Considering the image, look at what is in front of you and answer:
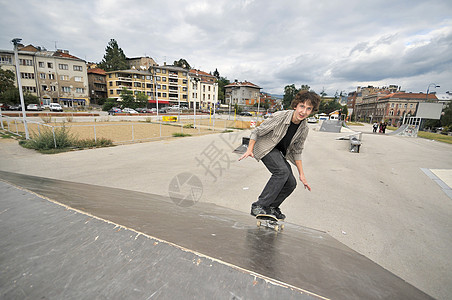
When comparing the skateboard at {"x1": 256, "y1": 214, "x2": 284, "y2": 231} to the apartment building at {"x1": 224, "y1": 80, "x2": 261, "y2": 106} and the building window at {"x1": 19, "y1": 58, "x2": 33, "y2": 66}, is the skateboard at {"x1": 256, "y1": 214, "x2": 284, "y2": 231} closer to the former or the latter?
the building window at {"x1": 19, "y1": 58, "x2": 33, "y2": 66}

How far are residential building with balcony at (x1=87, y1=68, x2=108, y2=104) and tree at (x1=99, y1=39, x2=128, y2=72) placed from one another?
14502mm

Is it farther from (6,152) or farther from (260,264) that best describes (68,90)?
(260,264)

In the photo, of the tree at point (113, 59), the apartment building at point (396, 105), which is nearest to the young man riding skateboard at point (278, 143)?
the tree at point (113, 59)

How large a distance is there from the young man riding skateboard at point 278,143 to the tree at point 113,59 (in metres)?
87.7

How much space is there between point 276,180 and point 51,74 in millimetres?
64357

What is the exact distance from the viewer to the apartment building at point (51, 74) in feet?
148

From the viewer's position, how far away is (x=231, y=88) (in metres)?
94.6

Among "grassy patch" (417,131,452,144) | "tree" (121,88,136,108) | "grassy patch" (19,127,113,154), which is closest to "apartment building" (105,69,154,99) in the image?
"tree" (121,88,136,108)

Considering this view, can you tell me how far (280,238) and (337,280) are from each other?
83 cm

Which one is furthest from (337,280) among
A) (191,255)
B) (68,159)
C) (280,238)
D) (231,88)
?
(231,88)

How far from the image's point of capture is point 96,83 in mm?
61438

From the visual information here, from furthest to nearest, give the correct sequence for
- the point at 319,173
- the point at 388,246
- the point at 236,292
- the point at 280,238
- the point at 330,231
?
1. the point at 319,173
2. the point at 330,231
3. the point at 388,246
4. the point at 280,238
5. the point at 236,292

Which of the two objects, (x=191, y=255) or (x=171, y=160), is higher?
(x=191, y=255)

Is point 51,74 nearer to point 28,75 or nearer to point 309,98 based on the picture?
point 28,75
